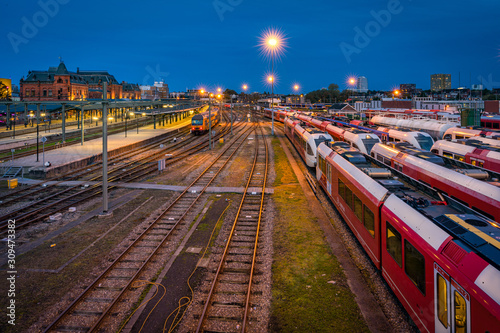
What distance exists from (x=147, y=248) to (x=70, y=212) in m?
6.87

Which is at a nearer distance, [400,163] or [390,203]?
[390,203]

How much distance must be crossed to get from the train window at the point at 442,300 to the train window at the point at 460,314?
1.03 ft

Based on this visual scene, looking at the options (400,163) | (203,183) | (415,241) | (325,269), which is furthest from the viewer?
(203,183)

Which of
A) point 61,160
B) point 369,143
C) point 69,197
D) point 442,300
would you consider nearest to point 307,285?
point 442,300

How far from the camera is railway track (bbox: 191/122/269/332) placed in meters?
8.46

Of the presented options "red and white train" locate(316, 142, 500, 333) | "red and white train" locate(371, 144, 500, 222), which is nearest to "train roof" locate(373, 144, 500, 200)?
"red and white train" locate(371, 144, 500, 222)

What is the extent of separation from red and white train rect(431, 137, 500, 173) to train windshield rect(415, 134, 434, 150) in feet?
3.82

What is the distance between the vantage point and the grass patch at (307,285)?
8.47 metres

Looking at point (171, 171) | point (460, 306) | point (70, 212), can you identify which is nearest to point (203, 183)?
point (171, 171)

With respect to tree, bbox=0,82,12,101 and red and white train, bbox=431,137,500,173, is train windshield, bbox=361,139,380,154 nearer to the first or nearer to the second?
red and white train, bbox=431,137,500,173

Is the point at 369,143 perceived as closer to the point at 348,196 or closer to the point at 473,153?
the point at 473,153

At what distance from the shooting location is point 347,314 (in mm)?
8797

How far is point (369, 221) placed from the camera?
1062 centimetres

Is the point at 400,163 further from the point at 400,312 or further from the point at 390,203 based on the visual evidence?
the point at 400,312
